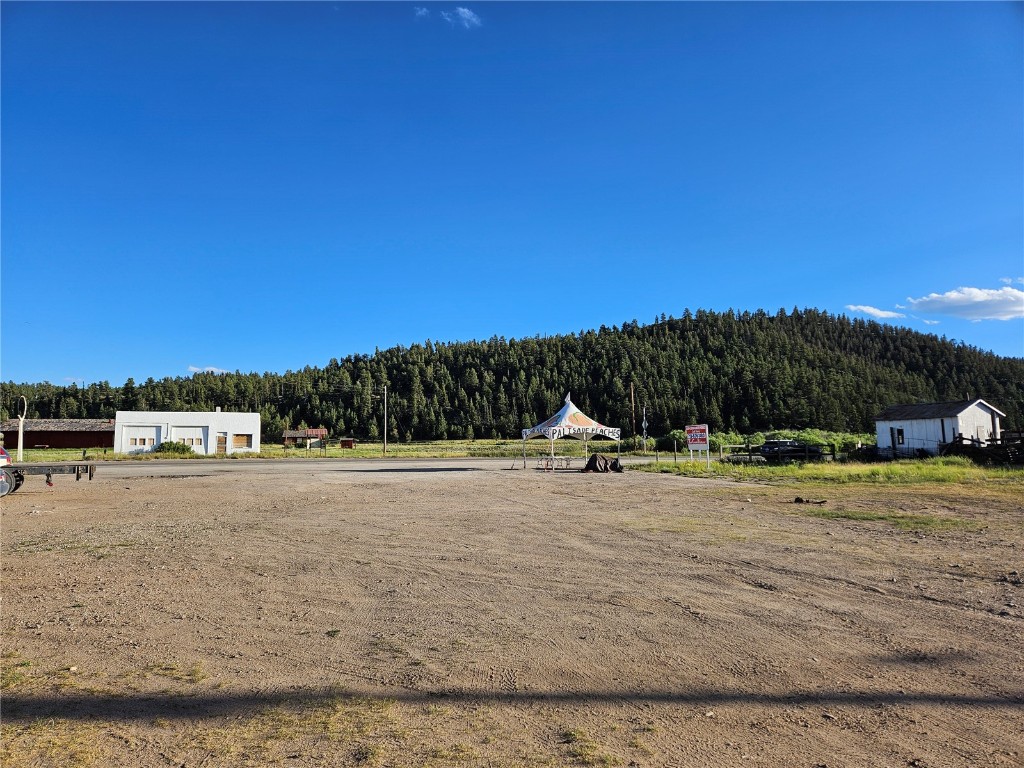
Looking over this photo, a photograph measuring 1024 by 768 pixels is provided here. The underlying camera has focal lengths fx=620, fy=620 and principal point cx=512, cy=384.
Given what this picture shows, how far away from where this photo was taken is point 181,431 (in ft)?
220

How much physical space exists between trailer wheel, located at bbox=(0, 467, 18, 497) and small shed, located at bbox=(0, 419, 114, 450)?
240ft

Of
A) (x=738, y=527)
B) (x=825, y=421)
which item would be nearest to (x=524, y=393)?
(x=825, y=421)

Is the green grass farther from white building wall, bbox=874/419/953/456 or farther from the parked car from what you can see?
white building wall, bbox=874/419/953/456

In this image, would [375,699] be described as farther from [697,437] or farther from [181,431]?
[181,431]

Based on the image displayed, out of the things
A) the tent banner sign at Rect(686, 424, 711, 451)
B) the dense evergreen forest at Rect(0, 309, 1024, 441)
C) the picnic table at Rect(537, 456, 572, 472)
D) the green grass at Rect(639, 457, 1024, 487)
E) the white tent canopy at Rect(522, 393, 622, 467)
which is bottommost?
the green grass at Rect(639, 457, 1024, 487)

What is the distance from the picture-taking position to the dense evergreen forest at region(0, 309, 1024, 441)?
129 m

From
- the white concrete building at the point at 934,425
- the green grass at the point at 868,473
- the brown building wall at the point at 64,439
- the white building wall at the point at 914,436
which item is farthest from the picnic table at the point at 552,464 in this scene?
the brown building wall at the point at 64,439

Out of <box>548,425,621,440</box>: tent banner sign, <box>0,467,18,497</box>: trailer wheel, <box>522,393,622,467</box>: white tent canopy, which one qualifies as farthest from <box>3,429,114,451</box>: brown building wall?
<box>0,467,18,497</box>: trailer wheel

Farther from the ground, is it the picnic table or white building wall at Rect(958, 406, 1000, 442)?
white building wall at Rect(958, 406, 1000, 442)

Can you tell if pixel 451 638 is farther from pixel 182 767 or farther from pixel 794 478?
pixel 794 478

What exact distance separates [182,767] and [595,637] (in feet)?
10.7

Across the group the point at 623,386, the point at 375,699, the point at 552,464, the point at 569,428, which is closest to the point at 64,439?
the point at 552,464

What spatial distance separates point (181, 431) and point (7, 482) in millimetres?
52593

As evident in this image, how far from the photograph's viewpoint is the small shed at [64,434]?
80.8 metres
